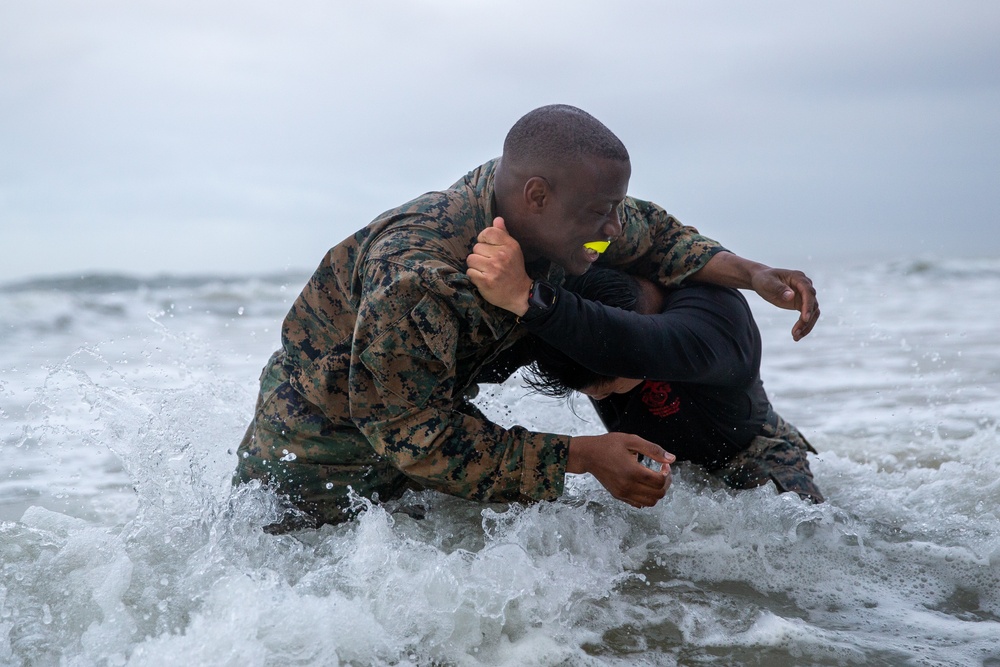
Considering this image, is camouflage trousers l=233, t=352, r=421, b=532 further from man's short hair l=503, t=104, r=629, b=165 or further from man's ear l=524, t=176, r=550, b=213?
man's short hair l=503, t=104, r=629, b=165

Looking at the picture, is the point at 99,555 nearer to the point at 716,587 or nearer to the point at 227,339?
the point at 716,587

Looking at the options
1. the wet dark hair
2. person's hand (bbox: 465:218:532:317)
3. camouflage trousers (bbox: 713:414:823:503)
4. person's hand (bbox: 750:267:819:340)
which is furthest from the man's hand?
person's hand (bbox: 465:218:532:317)

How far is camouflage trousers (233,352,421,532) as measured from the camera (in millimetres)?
3252

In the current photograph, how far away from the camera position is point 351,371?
2822 mm

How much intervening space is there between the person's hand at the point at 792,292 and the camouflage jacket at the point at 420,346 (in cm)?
76

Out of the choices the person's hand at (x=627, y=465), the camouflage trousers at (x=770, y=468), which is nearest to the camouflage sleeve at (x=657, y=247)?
the camouflage trousers at (x=770, y=468)

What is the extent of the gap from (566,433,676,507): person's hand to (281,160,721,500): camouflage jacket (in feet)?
0.32

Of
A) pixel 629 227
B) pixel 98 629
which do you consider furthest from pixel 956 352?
pixel 98 629

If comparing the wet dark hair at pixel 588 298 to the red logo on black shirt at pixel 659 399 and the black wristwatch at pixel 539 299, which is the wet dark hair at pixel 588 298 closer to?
the red logo on black shirt at pixel 659 399

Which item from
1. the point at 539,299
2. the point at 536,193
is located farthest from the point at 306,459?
the point at 536,193

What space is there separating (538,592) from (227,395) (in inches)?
86.0

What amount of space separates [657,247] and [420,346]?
131 cm

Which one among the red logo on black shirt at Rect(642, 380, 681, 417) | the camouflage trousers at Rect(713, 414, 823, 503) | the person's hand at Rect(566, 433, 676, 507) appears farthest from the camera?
the camouflage trousers at Rect(713, 414, 823, 503)

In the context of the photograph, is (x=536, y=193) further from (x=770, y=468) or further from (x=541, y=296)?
(x=770, y=468)
